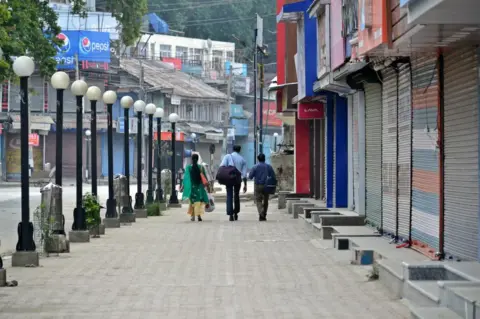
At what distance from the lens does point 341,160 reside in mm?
26234

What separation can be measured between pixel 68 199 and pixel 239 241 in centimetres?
2576

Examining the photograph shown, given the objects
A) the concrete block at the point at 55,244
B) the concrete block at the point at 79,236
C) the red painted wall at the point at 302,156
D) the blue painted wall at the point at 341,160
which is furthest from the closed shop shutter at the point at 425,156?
the red painted wall at the point at 302,156

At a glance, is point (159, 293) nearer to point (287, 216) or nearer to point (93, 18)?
point (287, 216)

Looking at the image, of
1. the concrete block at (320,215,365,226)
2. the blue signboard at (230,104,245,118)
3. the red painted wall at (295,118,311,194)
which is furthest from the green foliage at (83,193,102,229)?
the blue signboard at (230,104,245,118)

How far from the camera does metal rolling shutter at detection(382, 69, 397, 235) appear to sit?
18.4 metres

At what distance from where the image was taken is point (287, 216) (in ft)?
102

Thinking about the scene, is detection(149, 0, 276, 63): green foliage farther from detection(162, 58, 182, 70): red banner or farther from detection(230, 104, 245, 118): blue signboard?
detection(162, 58, 182, 70): red banner

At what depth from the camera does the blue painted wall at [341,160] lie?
85.8 ft

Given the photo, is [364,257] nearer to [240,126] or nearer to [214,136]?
[214,136]

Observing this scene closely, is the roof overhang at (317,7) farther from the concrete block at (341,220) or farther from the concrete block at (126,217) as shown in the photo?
the concrete block at (126,217)

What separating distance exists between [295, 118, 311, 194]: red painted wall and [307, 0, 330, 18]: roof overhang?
9.74 meters

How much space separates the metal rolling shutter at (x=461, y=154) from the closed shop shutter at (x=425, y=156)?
60 centimetres

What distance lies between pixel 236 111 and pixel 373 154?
→ 7576 cm

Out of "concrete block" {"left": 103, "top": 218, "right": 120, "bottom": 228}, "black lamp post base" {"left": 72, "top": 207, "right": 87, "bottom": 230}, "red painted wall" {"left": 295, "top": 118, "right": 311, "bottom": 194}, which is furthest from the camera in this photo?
"red painted wall" {"left": 295, "top": 118, "right": 311, "bottom": 194}
